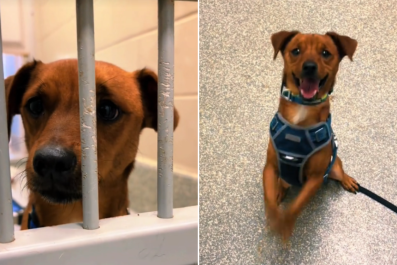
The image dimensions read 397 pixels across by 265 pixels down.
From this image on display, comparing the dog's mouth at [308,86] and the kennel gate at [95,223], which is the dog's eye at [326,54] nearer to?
the dog's mouth at [308,86]

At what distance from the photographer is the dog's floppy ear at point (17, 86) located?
27.3 inches

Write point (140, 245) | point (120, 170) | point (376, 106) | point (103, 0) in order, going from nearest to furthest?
point (140, 245) < point (376, 106) < point (120, 170) < point (103, 0)

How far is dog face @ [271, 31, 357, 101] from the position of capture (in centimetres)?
50

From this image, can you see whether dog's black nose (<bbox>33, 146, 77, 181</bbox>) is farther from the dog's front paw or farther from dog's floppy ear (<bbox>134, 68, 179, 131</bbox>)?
the dog's front paw

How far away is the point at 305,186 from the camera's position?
0.52 meters

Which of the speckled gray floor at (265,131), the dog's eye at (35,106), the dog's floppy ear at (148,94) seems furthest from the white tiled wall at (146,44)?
the speckled gray floor at (265,131)

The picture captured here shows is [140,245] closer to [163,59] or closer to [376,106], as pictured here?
[163,59]

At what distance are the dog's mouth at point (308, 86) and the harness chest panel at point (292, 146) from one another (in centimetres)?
4

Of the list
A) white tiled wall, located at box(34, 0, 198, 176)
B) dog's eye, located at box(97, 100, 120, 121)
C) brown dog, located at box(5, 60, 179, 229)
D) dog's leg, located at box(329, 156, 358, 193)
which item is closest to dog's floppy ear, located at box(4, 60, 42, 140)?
brown dog, located at box(5, 60, 179, 229)

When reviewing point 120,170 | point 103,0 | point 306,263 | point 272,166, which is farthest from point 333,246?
point 103,0

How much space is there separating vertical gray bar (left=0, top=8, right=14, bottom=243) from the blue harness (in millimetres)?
336

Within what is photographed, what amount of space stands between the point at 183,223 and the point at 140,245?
61mm

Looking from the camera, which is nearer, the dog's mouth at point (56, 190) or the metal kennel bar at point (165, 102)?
the metal kennel bar at point (165, 102)

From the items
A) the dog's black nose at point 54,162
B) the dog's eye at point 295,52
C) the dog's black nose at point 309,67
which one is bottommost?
the dog's black nose at point 54,162
